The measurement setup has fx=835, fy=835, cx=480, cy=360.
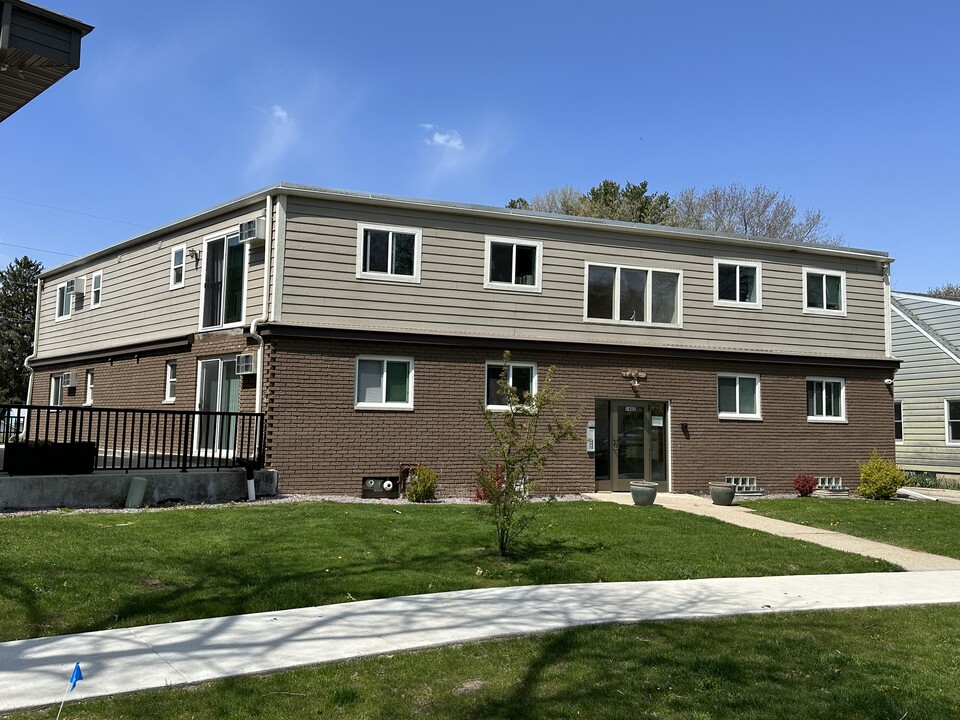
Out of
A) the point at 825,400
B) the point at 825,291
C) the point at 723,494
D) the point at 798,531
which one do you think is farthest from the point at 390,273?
the point at 825,400

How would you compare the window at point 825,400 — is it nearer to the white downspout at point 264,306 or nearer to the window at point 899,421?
the window at point 899,421

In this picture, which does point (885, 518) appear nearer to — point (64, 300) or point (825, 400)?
point (825, 400)

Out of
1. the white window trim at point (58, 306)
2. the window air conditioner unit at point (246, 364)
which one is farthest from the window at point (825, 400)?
the white window trim at point (58, 306)

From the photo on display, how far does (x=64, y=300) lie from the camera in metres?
24.1

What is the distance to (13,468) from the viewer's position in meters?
12.1

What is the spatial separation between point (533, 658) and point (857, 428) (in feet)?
55.7

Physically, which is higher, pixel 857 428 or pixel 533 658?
pixel 857 428

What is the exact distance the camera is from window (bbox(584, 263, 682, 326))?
18.3 m

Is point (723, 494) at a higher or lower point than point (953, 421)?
lower

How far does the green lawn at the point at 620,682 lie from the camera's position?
4.83 m

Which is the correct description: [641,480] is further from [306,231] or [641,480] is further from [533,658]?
[533,658]

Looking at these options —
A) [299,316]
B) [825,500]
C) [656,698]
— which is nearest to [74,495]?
[299,316]

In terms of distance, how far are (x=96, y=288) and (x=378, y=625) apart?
61.2ft

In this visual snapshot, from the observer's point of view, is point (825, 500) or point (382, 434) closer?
point (382, 434)
